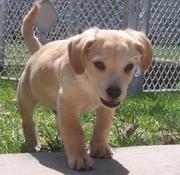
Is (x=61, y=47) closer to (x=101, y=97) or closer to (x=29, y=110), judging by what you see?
(x=29, y=110)

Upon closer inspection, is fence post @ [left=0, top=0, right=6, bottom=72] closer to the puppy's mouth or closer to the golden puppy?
the golden puppy

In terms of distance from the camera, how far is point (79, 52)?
277 cm

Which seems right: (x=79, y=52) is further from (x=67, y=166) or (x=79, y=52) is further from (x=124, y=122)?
(x=124, y=122)

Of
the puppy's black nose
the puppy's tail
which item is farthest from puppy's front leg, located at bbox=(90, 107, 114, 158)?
the puppy's tail

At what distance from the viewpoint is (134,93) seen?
5703 mm

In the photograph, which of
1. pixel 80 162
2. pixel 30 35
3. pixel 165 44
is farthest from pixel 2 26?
pixel 80 162

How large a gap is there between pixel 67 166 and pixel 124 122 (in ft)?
4.75

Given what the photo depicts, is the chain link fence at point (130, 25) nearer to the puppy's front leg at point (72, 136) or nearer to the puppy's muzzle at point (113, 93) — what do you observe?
the puppy's front leg at point (72, 136)

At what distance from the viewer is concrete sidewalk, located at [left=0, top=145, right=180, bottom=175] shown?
2.79 m

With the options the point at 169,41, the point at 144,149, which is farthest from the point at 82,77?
the point at 169,41

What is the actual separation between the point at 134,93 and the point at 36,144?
2371mm

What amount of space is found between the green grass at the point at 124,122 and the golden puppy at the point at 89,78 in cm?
33

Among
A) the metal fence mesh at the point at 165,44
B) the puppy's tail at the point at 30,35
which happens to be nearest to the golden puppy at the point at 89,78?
the puppy's tail at the point at 30,35

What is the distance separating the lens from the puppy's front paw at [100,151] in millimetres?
3107
